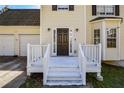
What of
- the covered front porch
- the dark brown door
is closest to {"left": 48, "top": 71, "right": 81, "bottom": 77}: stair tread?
the covered front porch

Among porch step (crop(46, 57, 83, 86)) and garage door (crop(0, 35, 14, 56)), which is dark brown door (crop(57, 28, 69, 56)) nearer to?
porch step (crop(46, 57, 83, 86))

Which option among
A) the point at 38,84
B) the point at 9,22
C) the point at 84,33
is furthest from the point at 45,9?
the point at 38,84

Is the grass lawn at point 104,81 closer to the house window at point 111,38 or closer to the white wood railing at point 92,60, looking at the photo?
the white wood railing at point 92,60

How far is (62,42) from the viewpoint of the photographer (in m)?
17.4

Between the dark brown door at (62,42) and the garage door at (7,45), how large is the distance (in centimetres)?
671

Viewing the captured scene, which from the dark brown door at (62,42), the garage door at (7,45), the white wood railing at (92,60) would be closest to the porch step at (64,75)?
the white wood railing at (92,60)

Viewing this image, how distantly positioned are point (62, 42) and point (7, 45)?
7.26 metres

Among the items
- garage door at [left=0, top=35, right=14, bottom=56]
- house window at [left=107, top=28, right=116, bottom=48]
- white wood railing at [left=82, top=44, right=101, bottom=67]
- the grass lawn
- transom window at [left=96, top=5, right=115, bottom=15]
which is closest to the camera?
the grass lawn

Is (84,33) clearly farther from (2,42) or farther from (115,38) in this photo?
(2,42)

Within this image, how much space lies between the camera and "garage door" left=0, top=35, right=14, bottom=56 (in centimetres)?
2261

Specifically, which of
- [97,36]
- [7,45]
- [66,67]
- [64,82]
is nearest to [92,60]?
[66,67]

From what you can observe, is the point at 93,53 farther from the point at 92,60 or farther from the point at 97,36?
the point at 97,36

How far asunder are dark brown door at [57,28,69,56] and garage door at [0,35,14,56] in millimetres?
6708

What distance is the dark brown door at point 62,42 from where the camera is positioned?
17.4 metres
